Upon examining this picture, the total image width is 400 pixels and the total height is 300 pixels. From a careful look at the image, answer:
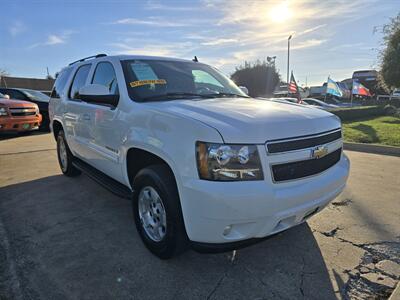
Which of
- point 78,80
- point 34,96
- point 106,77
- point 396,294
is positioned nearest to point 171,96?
point 106,77

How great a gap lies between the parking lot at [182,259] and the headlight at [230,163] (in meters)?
0.97

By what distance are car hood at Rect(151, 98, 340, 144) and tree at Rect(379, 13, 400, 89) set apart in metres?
17.8

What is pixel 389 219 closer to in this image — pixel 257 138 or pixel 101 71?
pixel 257 138

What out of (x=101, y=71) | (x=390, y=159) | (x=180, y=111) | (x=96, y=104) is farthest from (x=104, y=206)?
(x=390, y=159)

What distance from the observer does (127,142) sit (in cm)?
310

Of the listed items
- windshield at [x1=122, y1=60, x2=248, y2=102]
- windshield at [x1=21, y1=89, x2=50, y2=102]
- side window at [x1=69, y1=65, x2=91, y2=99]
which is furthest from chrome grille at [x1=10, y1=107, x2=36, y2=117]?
windshield at [x1=122, y1=60, x2=248, y2=102]

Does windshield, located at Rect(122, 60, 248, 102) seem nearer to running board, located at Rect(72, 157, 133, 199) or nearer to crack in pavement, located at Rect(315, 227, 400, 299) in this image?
running board, located at Rect(72, 157, 133, 199)

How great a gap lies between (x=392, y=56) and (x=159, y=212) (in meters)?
19.2

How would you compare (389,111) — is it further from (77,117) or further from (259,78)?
(259,78)

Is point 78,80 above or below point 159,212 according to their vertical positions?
above

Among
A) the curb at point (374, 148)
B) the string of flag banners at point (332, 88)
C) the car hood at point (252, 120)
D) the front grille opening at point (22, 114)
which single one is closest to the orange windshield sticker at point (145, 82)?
the car hood at point (252, 120)

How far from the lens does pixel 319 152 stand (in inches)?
103

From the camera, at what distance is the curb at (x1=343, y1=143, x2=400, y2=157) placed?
7.86m

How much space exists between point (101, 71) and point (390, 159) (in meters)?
6.55
